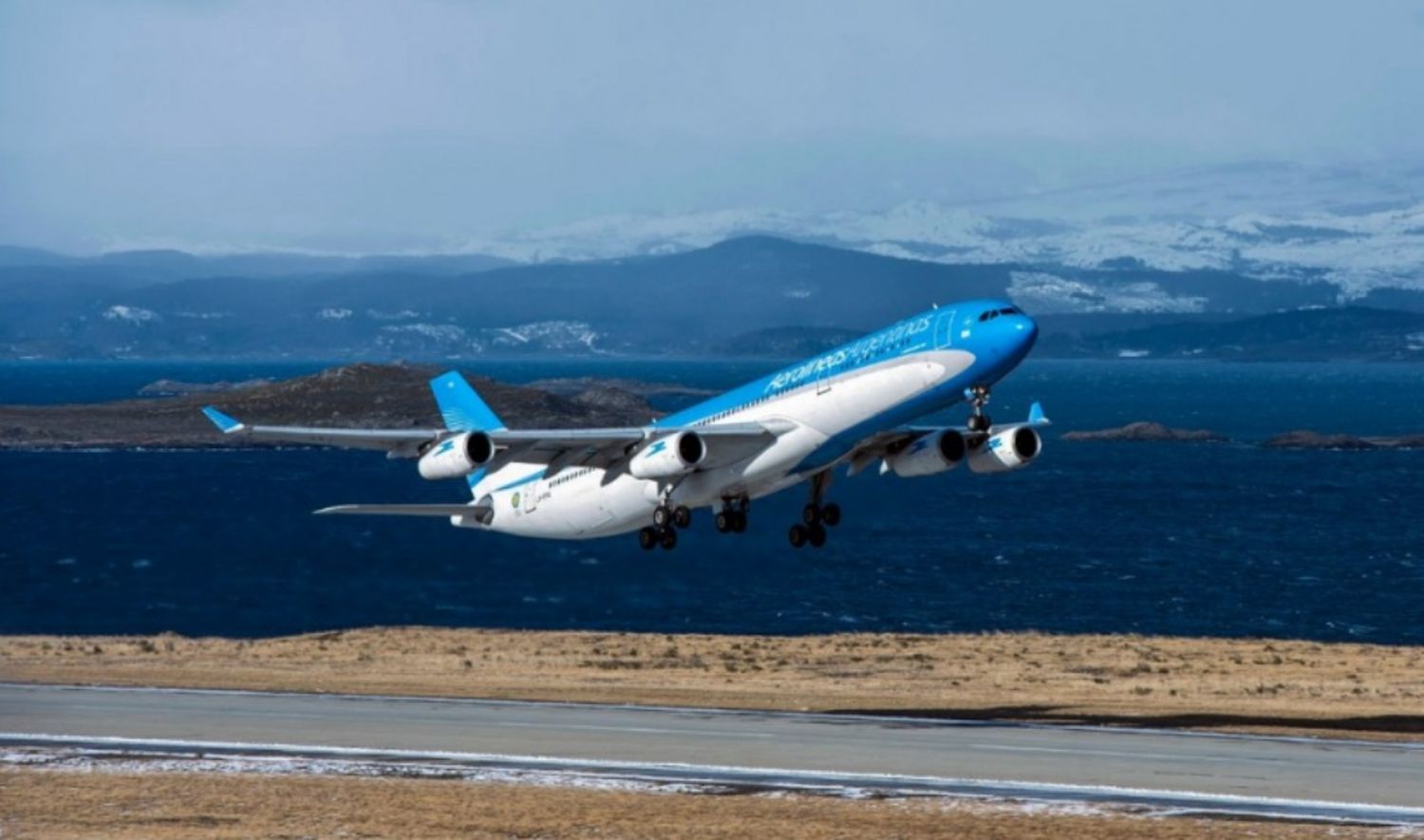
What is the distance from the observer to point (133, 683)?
2810 inches

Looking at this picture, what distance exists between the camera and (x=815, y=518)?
67.2 m

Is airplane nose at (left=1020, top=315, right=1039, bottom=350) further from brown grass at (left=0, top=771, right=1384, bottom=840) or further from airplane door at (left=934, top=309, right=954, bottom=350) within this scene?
brown grass at (left=0, top=771, right=1384, bottom=840)

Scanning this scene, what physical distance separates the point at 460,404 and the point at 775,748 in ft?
105

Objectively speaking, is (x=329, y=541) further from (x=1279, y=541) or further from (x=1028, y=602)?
(x=1279, y=541)

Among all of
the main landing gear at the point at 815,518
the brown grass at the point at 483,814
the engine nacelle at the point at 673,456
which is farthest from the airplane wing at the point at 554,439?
the brown grass at the point at 483,814

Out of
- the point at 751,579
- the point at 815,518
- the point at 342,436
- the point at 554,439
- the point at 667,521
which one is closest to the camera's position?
the point at 342,436

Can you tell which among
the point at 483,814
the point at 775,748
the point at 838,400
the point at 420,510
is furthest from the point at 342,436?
the point at 483,814

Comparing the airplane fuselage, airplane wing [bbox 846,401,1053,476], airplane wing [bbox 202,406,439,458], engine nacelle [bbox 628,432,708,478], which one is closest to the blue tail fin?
the airplane fuselage

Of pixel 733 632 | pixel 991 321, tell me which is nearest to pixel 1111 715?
pixel 991 321

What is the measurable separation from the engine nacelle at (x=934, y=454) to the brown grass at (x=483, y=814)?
21592mm

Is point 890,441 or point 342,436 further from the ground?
point 342,436

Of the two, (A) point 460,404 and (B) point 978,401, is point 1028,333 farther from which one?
(A) point 460,404

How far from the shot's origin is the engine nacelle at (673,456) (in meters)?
63.0

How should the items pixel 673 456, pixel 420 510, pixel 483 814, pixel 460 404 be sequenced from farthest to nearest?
pixel 460 404 → pixel 420 510 → pixel 673 456 → pixel 483 814
